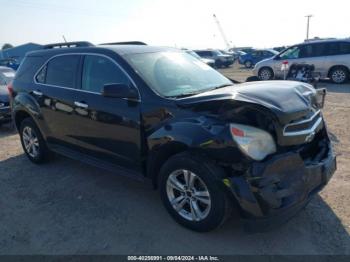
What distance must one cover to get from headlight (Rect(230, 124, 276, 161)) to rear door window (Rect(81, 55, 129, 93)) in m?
1.52

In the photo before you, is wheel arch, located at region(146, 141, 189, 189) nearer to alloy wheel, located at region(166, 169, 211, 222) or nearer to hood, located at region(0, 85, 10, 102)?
alloy wheel, located at region(166, 169, 211, 222)

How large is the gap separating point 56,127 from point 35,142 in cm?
91

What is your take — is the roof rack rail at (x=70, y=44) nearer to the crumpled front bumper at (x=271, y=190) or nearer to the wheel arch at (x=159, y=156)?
the wheel arch at (x=159, y=156)

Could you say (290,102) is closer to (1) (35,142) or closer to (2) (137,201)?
(2) (137,201)

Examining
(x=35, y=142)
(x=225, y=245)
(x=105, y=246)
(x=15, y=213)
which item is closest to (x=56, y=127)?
(x=35, y=142)

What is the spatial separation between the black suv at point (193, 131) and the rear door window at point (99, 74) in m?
0.01

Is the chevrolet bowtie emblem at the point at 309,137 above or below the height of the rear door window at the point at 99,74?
below

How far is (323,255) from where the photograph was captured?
2930mm

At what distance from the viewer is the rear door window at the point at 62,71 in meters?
4.58

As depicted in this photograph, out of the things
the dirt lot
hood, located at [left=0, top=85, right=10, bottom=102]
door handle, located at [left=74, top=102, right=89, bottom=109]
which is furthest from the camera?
hood, located at [left=0, top=85, right=10, bottom=102]

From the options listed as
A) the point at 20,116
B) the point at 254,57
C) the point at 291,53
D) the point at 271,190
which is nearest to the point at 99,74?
the point at 20,116

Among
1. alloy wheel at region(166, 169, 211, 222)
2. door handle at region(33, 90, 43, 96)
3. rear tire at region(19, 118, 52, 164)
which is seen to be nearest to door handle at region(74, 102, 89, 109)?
door handle at region(33, 90, 43, 96)

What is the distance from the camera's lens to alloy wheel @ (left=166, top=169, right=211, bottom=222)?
323cm

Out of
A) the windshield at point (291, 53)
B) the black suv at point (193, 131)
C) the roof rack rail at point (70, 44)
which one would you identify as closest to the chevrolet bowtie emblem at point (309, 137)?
the black suv at point (193, 131)
